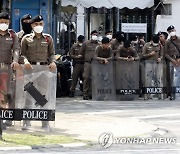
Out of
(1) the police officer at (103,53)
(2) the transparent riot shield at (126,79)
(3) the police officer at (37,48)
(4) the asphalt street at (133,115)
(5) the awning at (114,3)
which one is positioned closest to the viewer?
(4) the asphalt street at (133,115)

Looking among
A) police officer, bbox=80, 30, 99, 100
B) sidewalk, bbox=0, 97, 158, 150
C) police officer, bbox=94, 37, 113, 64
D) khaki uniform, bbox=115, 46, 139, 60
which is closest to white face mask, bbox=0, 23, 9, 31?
sidewalk, bbox=0, 97, 158, 150

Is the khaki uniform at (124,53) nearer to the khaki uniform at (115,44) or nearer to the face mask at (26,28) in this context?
the khaki uniform at (115,44)

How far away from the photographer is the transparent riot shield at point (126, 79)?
1995cm

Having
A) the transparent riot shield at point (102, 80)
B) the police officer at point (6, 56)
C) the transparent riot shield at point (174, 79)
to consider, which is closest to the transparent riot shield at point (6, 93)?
the police officer at point (6, 56)

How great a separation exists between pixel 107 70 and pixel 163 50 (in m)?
1.97

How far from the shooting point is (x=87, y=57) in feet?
67.4

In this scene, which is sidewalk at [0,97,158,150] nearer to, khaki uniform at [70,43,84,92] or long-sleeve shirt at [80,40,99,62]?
long-sleeve shirt at [80,40,99,62]

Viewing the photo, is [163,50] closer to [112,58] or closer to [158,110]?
[112,58]

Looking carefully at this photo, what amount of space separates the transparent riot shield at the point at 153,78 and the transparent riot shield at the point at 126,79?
0.39 m

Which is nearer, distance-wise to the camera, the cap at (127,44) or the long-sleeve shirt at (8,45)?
the long-sleeve shirt at (8,45)

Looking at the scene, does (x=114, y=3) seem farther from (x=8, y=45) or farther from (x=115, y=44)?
(x=8, y=45)

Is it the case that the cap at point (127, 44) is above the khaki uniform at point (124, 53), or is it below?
above

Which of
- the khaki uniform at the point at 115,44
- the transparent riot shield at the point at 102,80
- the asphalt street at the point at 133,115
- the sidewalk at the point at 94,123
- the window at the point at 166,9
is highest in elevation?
the window at the point at 166,9

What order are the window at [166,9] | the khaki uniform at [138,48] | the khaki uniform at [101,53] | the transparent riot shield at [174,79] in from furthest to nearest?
the window at [166,9]
the khaki uniform at [138,48]
the transparent riot shield at [174,79]
the khaki uniform at [101,53]
